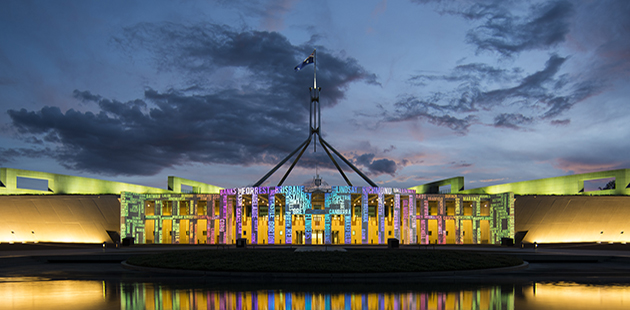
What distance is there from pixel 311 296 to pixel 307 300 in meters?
0.65

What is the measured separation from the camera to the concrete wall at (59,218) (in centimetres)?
4453

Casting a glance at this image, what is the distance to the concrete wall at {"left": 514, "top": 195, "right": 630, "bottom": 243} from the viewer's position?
4522 centimetres

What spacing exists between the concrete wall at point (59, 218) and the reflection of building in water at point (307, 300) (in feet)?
111

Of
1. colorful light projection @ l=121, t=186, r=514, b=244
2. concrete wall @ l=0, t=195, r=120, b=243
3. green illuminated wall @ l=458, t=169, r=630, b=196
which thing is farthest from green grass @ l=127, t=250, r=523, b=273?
green illuminated wall @ l=458, t=169, r=630, b=196

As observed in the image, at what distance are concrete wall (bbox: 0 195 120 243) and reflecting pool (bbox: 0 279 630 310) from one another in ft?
100

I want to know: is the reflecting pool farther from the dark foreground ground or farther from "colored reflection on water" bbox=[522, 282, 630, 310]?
the dark foreground ground

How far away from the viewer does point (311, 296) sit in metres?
13.7

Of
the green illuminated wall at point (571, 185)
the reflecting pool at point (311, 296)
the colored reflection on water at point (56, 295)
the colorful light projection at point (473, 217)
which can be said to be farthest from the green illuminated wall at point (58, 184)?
the green illuminated wall at point (571, 185)

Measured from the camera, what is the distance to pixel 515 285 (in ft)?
52.7

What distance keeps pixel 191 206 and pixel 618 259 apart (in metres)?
34.4

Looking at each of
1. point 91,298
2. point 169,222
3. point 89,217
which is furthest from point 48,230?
point 91,298

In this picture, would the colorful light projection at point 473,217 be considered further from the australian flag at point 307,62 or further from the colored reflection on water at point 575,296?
the colored reflection on water at point 575,296

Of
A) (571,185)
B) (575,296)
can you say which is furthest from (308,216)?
(575,296)

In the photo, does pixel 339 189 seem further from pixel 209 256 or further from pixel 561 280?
pixel 561 280
